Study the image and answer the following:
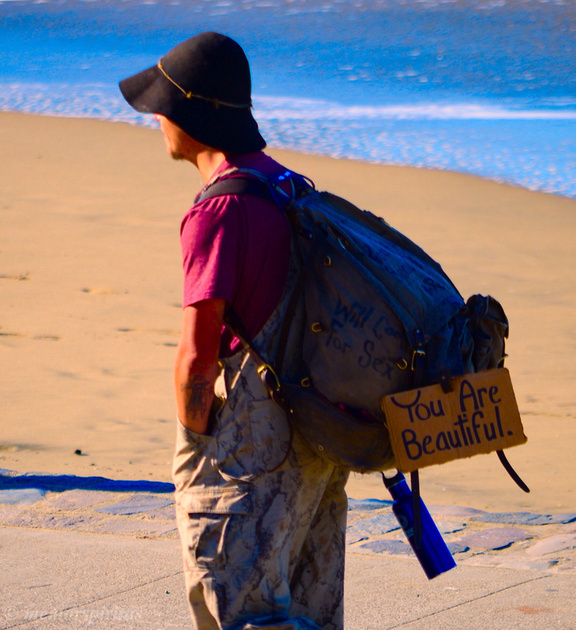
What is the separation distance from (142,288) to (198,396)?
7.14 meters

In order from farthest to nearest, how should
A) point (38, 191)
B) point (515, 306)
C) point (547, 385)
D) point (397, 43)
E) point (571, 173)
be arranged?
point (397, 43) < point (571, 173) < point (38, 191) < point (515, 306) < point (547, 385)

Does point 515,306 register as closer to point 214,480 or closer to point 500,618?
point 500,618

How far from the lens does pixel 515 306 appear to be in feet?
30.0

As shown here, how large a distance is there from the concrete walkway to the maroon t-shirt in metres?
1.47

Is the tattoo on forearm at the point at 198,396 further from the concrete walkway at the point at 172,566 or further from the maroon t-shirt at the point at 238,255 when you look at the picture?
the concrete walkway at the point at 172,566

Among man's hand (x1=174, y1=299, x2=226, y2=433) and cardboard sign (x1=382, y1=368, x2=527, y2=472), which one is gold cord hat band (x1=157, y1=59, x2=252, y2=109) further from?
cardboard sign (x1=382, y1=368, x2=527, y2=472)

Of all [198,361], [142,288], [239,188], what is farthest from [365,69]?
[198,361]

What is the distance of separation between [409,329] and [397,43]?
31966mm

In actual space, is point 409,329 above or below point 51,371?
above

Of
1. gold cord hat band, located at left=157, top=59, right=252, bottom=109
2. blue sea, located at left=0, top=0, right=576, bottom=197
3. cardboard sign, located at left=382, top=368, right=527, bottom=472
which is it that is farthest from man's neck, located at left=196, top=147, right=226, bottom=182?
blue sea, located at left=0, top=0, right=576, bottom=197

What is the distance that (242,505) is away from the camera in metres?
2.26

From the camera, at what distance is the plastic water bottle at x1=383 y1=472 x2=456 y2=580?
2.49 m

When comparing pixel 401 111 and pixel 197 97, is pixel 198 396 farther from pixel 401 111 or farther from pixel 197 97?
pixel 401 111

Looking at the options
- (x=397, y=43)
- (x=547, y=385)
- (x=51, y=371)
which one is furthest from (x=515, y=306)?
(x=397, y=43)
